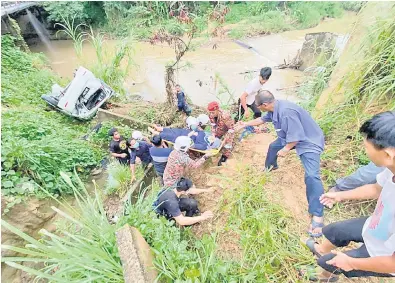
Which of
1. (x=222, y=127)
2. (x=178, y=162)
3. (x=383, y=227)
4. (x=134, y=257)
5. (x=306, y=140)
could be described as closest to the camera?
(x=383, y=227)

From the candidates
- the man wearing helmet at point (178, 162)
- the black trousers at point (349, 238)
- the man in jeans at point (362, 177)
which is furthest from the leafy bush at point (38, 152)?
the man in jeans at point (362, 177)

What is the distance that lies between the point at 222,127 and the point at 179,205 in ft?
5.85

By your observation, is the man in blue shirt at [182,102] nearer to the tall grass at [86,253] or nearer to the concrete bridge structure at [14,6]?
the tall grass at [86,253]

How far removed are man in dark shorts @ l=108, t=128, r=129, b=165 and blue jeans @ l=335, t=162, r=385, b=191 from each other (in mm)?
3615

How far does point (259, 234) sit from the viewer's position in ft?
8.33

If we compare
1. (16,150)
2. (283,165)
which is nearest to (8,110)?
(16,150)

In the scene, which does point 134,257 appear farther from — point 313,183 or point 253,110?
point 253,110

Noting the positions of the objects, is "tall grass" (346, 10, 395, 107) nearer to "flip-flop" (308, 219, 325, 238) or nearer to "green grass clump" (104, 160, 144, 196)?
→ "flip-flop" (308, 219, 325, 238)

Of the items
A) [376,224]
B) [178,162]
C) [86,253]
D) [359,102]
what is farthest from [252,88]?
[86,253]

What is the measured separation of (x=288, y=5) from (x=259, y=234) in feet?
69.8

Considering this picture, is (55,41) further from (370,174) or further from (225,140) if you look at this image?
(370,174)

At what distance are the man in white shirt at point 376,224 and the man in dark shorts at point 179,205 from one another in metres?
1.33

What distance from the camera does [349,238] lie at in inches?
73.1

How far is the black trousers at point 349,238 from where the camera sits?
1734 mm
